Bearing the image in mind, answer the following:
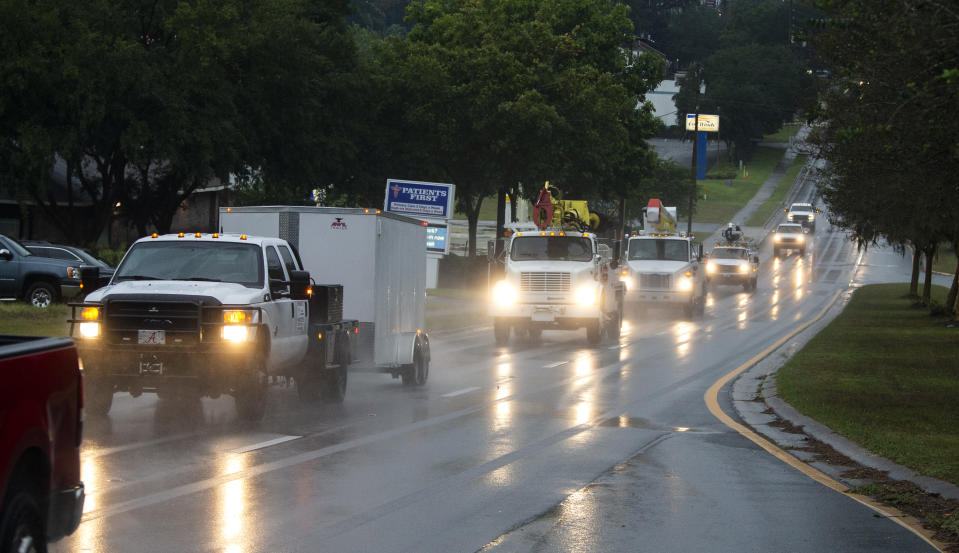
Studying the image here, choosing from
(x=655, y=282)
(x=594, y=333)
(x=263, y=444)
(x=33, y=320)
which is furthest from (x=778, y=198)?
(x=263, y=444)

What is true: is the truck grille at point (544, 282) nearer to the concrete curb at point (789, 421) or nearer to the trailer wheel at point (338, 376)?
the concrete curb at point (789, 421)

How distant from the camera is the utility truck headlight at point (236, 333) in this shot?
45.1 feet

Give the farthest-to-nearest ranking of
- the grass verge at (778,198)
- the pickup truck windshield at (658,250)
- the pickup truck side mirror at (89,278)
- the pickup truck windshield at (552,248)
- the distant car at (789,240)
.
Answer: the grass verge at (778,198)
the distant car at (789,240)
the pickup truck windshield at (658,250)
the pickup truck windshield at (552,248)
the pickup truck side mirror at (89,278)

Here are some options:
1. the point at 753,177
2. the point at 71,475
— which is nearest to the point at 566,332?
the point at 71,475

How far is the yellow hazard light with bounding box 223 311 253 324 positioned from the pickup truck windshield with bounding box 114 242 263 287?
932 millimetres

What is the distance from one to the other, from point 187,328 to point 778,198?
119305mm

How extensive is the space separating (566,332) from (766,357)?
939 centimetres

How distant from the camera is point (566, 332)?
116 ft

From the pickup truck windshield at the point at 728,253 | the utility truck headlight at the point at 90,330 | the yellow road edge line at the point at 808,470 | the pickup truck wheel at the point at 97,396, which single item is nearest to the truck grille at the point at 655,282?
the yellow road edge line at the point at 808,470

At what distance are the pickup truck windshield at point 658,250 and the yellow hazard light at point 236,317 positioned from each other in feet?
93.8

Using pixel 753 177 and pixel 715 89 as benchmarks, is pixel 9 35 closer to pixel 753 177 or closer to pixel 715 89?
pixel 753 177

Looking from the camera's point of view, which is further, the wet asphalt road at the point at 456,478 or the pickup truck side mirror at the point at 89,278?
the pickup truck side mirror at the point at 89,278

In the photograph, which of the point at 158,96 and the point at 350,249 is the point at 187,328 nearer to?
the point at 350,249

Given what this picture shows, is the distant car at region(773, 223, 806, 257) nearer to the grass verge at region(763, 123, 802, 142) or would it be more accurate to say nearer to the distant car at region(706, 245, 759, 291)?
the distant car at region(706, 245, 759, 291)
